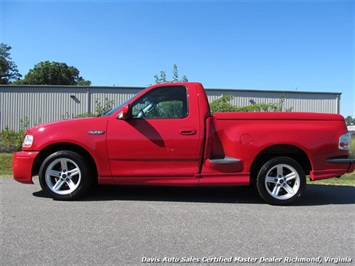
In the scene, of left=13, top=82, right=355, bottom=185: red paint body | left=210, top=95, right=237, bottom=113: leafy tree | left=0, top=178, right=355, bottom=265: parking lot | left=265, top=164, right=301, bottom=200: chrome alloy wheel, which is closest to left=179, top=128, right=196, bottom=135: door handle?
left=13, top=82, right=355, bottom=185: red paint body

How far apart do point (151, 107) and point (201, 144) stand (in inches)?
41.7

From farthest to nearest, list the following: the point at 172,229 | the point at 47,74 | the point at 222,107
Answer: the point at 47,74, the point at 222,107, the point at 172,229

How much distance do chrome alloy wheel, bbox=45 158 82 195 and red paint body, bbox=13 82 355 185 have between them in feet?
0.97

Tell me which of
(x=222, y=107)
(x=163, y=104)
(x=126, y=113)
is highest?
(x=222, y=107)

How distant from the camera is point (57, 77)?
6750 cm

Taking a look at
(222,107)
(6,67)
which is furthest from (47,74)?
(222,107)

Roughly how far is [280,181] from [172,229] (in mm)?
2245

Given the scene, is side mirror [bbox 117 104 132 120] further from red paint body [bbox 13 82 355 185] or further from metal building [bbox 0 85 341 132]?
metal building [bbox 0 85 341 132]

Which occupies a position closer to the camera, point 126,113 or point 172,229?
point 172,229

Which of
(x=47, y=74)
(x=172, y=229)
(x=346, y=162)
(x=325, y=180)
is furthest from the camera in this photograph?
(x=47, y=74)

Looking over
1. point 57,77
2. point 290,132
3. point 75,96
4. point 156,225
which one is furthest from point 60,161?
point 57,77

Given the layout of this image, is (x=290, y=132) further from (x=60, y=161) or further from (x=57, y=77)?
(x=57, y=77)

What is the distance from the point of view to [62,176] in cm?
581

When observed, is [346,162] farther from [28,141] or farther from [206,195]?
[28,141]
